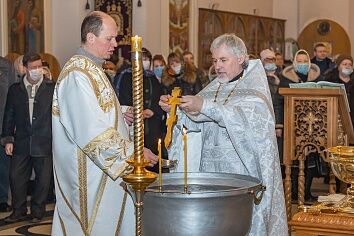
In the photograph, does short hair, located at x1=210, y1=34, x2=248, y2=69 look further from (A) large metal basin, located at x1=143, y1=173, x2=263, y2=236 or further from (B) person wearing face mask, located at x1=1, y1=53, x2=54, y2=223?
(B) person wearing face mask, located at x1=1, y1=53, x2=54, y2=223

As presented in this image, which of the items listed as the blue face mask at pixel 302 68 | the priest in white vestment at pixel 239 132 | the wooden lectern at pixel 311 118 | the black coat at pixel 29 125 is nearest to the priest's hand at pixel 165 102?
the priest in white vestment at pixel 239 132

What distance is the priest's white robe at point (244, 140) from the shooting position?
14.6 ft

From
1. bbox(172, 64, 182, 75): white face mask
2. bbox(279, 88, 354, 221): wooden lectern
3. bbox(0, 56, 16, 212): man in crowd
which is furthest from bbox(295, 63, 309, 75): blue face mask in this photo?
bbox(279, 88, 354, 221): wooden lectern

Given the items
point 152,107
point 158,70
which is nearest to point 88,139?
point 152,107

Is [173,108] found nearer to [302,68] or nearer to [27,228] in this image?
[27,228]

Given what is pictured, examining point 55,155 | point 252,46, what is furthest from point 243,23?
point 55,155

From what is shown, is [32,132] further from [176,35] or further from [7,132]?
[176,35]

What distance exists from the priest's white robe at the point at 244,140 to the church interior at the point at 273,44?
0.31 meters

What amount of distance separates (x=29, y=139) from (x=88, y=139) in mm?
3995

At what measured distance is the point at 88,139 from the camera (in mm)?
3930

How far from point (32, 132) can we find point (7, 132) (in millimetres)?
276

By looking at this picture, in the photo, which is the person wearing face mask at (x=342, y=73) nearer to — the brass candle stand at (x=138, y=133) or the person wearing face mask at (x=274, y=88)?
the person wearing face mask at (x=274, y=88)

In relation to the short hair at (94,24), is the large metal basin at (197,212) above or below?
below

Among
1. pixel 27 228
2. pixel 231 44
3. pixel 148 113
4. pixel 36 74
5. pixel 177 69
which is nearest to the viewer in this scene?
pixel 231 44
